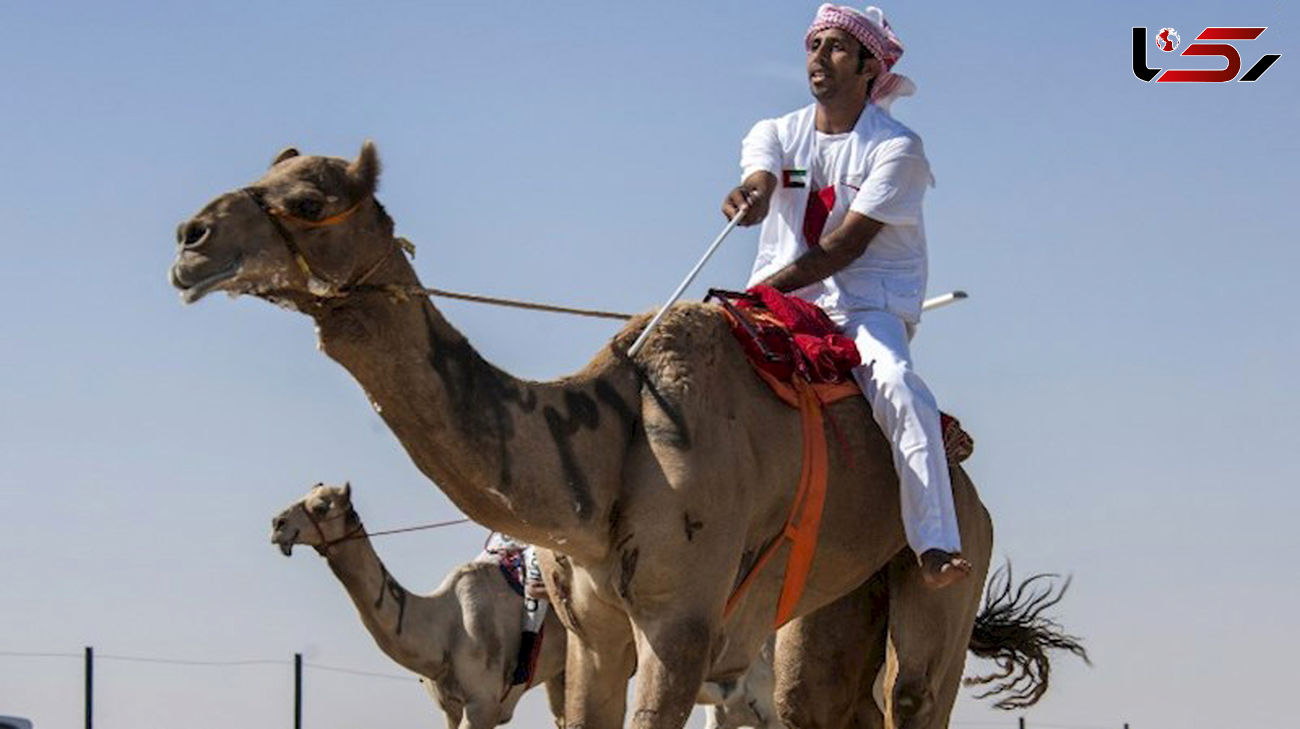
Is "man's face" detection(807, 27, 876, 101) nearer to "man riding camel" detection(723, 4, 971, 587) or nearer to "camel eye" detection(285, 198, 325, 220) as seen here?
"man riding camel" detection(723, 4, 971, 587)

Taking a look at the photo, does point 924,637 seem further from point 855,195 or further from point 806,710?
point 855,195

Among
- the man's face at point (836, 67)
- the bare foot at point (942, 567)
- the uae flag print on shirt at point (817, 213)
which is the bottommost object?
the bare foot at point (942, 567)

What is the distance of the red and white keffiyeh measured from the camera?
1009 centimetres

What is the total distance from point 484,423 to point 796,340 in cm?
145

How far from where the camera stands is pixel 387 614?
2048 centimetres

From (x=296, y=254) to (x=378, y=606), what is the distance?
12.5 metres

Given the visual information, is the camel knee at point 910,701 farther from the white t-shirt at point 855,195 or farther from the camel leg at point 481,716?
the camel leg at point 481,716

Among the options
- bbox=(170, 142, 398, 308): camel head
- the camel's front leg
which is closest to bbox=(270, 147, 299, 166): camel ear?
bbox=(170, 142, 398, 308): camel head

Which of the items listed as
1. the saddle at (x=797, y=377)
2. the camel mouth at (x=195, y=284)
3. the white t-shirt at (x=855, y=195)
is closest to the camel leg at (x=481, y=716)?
the white t-shirt at (x=855, y=195)

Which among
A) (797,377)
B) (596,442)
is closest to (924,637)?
(797,377)

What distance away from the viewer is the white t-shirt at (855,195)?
→ 391 inches

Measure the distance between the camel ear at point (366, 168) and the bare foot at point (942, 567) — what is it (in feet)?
8.25

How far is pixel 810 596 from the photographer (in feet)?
32.0

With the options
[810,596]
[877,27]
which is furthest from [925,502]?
[877,27]
